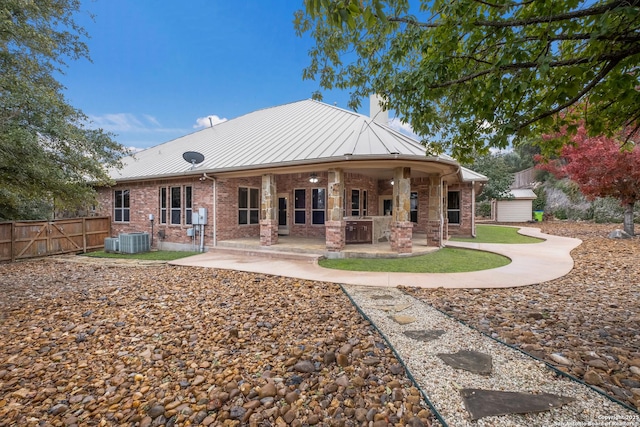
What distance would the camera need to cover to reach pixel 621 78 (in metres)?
2.91

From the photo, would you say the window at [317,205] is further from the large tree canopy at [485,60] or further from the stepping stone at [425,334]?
the stepping stone at [425,334]

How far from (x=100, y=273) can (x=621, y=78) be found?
35.6 feet

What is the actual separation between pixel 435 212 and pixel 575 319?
21.7 ft

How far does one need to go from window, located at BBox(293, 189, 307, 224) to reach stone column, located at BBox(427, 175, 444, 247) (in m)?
5.46

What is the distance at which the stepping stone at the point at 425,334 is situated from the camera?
3.38 metres

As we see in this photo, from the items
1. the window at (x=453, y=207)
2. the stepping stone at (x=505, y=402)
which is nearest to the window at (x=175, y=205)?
the stepping stone at (x=505, y=402)

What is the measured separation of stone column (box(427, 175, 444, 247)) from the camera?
10.2 meters

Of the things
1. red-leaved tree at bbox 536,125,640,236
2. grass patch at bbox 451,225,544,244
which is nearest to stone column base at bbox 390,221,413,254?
grass patch at bbox 451,225,544,244

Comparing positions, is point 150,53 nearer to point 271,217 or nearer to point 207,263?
point 271,217

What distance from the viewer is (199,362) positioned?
3031mm

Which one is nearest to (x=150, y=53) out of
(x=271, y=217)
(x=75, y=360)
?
(x=271, y=217)

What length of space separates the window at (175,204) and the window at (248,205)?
1988 millimetres

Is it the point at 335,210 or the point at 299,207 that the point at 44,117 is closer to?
the point at 335,210

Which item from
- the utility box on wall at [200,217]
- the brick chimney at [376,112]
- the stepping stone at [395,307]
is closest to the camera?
the stepping stone at [395,307]
